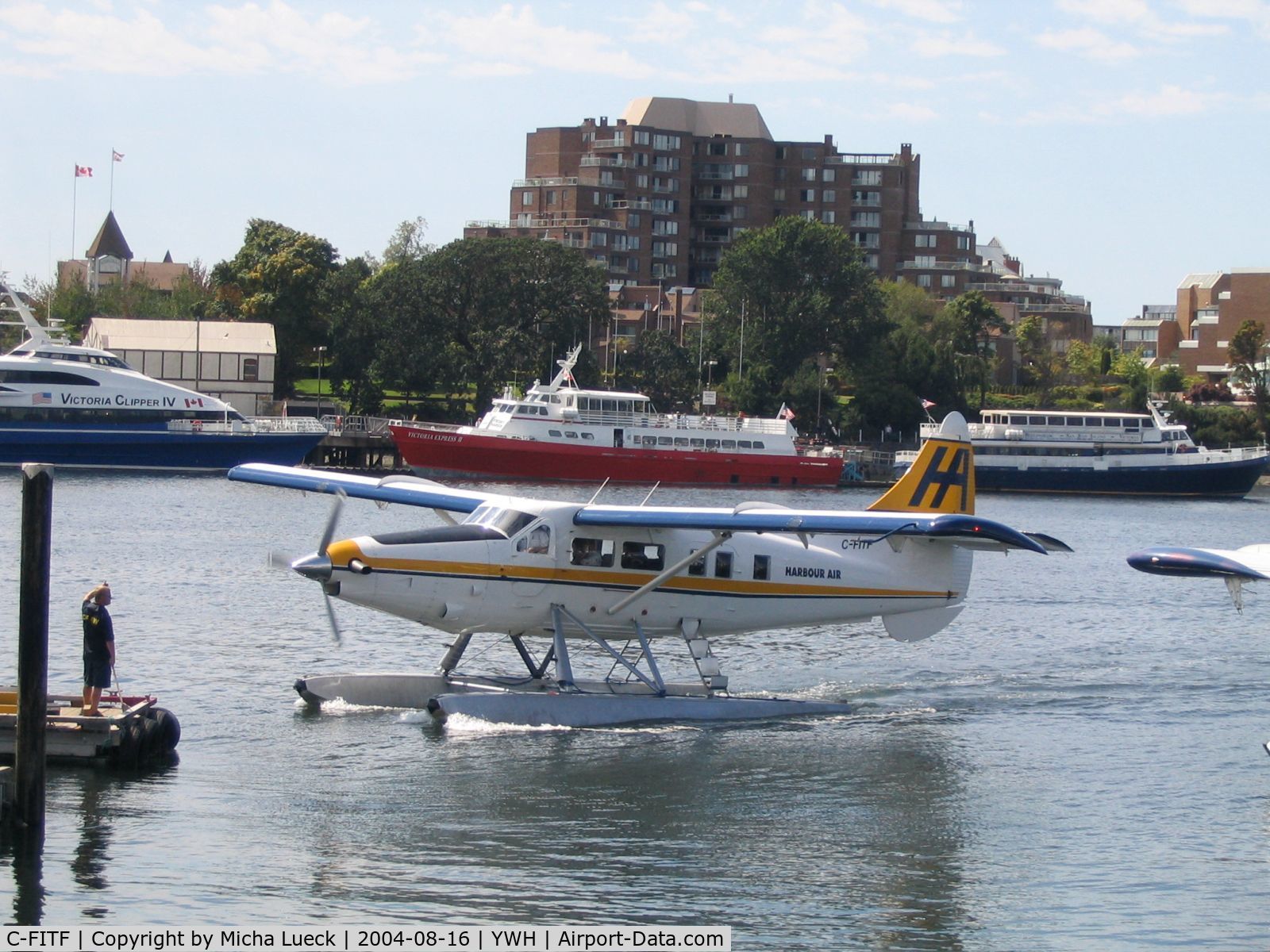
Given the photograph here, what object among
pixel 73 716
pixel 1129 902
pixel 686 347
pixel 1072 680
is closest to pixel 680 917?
pixel 1129 902

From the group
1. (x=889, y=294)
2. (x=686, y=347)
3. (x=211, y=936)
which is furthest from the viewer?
(x=889, y=294)

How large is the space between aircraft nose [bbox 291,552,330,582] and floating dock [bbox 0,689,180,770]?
6.78ft

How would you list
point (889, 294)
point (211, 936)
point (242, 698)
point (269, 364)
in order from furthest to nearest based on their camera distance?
point (889, 294) < point (269, 364) < point (242, 698) < point (211, 936)

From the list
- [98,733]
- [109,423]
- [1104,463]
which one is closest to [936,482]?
[98,733]

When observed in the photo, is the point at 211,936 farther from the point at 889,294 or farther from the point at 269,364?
the point at 889,294

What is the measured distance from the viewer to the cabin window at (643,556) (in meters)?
18.3

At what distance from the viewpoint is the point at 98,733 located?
1530 cm

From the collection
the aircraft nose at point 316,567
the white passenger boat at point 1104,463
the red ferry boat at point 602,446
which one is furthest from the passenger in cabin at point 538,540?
the white passenger boat at point 1104,463

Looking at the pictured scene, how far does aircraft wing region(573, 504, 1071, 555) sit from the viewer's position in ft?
55.5

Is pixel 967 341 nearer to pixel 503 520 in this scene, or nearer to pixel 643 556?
pixel 643 556

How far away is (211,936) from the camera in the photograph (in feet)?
37.9

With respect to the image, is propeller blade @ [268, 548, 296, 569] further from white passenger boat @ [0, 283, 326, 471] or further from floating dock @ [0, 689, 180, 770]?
white passenger boat @ [0, 283, 326, 471]

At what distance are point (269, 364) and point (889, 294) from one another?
44826 millimetres

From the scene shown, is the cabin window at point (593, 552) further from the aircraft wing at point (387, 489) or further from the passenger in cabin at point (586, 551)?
the aircraft wing at point (387, 489)
